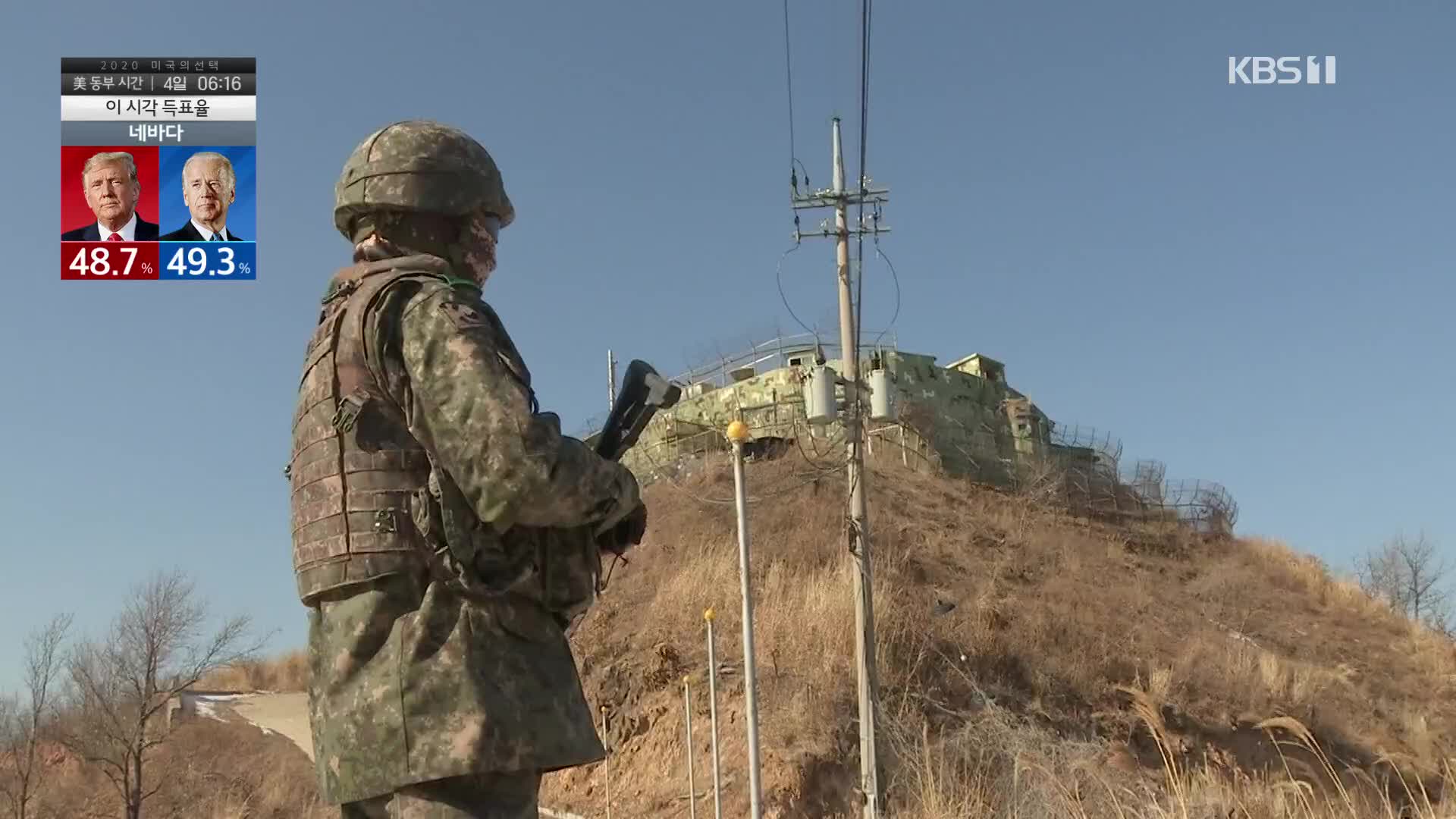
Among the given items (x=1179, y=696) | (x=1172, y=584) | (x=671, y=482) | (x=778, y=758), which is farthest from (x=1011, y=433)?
(x=778, y=758)

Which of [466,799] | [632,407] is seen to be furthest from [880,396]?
[466,799]

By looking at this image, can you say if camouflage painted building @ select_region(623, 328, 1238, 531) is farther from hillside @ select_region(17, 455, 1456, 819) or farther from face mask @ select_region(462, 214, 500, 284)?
face mask @ select_region(462, 214, 500, 284)

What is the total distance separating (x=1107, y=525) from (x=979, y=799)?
2381cm

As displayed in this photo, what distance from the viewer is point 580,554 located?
8.68 ft

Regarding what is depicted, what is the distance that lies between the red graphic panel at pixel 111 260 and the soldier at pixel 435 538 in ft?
22.2

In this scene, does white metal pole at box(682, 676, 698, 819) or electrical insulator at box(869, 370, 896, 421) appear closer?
white metal pole at box(682, 676, 698, 819)

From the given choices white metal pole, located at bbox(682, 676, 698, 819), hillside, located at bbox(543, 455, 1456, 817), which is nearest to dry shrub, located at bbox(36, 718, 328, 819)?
hillside, located at bbox(543, 455, 1456, 817)

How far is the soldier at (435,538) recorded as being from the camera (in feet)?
7.77

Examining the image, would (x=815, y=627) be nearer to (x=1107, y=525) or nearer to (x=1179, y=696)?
(x=1179, y=696)

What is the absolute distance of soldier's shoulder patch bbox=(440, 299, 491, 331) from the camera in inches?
95.5

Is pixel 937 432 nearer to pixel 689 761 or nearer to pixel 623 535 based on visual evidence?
pixel 689 761

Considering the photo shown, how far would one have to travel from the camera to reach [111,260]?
8.82 metres

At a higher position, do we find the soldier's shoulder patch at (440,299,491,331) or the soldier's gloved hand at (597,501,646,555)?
Result: the soldier's shoulder patch at (440,299,491,331)

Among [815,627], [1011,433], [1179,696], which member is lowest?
[1179,696]
